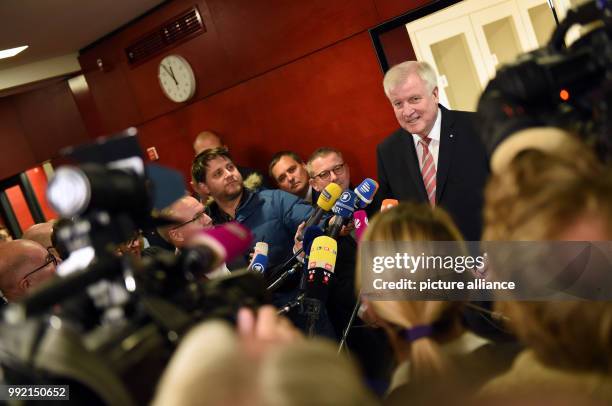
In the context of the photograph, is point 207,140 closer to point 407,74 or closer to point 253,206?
point 253,206

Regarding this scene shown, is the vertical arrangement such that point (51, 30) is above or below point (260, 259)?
above

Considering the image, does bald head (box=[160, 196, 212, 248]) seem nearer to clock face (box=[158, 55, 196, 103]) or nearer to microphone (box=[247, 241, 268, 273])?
microphone (box=[247, 241, 268, 273])

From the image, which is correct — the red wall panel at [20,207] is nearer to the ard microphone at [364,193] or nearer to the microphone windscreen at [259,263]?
the microphone windscreen at [259,263]

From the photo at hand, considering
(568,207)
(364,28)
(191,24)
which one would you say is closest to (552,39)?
(568,207)

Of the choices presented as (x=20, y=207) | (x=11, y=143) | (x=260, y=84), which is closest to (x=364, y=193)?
(x=260, y=84)

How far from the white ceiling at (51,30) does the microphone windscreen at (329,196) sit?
2.91 metres

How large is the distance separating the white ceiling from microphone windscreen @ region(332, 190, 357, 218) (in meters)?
3.01

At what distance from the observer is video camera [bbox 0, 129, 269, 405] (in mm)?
738

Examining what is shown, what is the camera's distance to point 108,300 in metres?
0.81

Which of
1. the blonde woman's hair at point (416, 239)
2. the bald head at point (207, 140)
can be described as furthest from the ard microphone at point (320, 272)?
the bald head at point (207, 140)

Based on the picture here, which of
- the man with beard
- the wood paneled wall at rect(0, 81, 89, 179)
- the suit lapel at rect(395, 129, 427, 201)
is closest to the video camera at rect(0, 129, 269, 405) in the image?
the suit lapel at rect(395, 129, 427, 201)

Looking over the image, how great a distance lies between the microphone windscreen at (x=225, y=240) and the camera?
1.00 m

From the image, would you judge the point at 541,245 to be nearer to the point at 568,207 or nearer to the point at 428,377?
the point at 568,207

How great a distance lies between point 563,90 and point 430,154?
143 cm
